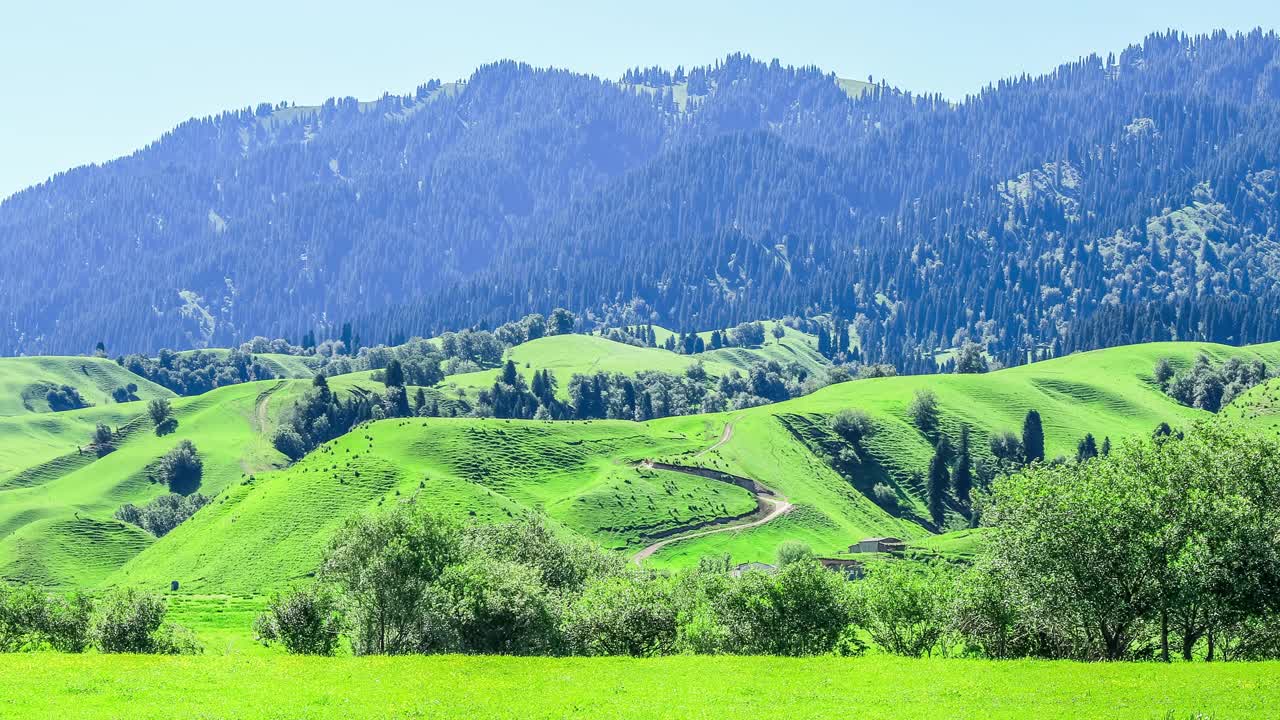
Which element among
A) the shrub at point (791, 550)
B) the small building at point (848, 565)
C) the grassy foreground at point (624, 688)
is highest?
the shrub at point (791, 550)

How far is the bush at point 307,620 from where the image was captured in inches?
3777

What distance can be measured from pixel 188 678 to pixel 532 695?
60.3ft

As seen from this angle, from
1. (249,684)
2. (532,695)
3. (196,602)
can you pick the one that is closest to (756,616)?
(532,695)

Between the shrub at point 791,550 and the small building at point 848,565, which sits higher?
the shrub at point 791,550

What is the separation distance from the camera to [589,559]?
4405 inches

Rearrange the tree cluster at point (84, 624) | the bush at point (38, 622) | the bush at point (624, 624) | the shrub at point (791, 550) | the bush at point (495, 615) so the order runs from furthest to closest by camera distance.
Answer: the shrub at point (791, 550)
the tree cluster at point (84, 624)
the bush at point (38, 622)
the bush at point (495, 615)
the bush at point (624, 624)

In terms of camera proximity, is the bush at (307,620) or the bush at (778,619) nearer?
the bush at (778,619)

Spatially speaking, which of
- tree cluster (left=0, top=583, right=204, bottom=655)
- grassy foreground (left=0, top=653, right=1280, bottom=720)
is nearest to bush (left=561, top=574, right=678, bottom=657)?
grassy foreground (left=0, top=653, right=1280, bottom=720)

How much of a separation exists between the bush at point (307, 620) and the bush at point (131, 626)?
9093 millimetres

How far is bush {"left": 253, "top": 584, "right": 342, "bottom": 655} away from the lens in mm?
95938

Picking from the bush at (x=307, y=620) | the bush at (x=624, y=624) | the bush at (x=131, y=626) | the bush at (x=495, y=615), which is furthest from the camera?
the bush at (x=307, y=620)

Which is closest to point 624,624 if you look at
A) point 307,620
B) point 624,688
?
point 624,688

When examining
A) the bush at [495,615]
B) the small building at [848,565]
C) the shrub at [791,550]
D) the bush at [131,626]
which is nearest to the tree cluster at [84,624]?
the bush at [131,626]

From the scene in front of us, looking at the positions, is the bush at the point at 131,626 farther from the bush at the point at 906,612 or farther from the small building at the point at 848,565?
the small building at the point at 848,565
